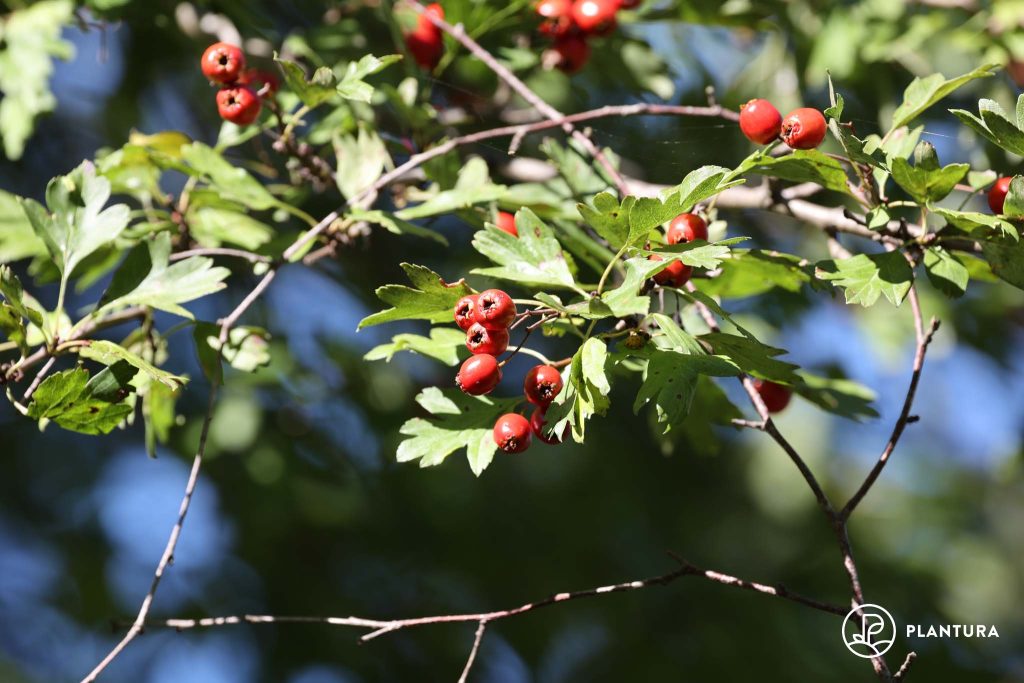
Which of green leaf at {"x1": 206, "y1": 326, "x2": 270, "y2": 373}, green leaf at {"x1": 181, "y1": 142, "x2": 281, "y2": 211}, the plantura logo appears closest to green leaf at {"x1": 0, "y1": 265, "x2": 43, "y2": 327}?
green leaf at {"x1": 206, "y1": 326, "x2": 270, "y2": 373}

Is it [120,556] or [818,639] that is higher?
[120,556]

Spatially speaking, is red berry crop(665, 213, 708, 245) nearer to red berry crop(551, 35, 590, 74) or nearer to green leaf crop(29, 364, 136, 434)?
green leaf crop(29, 364, 136, 434)

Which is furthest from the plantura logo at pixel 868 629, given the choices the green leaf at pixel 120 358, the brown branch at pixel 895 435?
the green leaf at pixel 120 358

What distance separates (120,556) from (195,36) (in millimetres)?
1790

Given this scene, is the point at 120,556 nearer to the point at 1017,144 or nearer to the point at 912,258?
the point at 912,258

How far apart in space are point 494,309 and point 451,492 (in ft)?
6.68

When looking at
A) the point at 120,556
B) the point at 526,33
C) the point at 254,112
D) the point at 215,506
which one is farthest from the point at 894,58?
the point at 120,556

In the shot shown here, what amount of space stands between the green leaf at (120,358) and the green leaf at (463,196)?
53 centimetres

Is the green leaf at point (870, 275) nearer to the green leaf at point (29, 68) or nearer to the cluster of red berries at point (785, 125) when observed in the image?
the cluster of red berries at point (785, 125)

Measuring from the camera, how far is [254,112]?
1.92 meters

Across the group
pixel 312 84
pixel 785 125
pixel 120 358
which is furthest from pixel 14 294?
pixel 785 125

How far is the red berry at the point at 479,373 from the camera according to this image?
4.41ft

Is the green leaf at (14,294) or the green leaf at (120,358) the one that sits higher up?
the green leaf at (14,294)

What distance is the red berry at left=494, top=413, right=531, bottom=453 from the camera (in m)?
1.38
